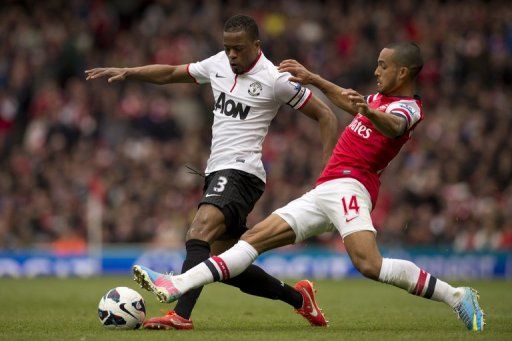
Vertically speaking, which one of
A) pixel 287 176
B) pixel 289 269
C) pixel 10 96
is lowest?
pixel 289 269

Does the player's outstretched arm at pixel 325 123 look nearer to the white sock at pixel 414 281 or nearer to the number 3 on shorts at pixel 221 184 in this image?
the number 3 on shorts at pixel 221 184

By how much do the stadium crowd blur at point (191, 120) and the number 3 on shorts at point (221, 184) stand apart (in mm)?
10646

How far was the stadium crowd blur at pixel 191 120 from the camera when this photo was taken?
20188 millimetres

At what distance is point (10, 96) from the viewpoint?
22.2 m

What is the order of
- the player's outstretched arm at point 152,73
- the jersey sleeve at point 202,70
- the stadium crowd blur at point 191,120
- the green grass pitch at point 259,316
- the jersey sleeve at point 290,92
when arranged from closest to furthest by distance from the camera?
the green grass pitch at point 259,316
the jersey sleeve at point 290,92
the jersey sleeve at point 202,70
the player's outstretched arm at point 152,73
the stadium crowd blur at point 191,120

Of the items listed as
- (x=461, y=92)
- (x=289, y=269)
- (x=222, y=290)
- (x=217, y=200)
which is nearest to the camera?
(x=217, y=200)

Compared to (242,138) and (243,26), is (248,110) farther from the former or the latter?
(243,26)

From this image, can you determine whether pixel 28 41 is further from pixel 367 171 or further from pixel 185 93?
pixel 367 171

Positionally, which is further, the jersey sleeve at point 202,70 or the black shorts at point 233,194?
the jersey sleeve at point 202,70

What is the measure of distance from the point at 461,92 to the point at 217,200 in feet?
46.8

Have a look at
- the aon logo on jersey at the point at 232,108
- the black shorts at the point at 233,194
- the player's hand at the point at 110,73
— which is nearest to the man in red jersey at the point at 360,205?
the black shorts at the point at 233,194

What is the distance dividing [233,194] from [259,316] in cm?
Answer: 234

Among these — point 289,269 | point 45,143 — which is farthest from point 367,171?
point 45,143

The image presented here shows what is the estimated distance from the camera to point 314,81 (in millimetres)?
8562
